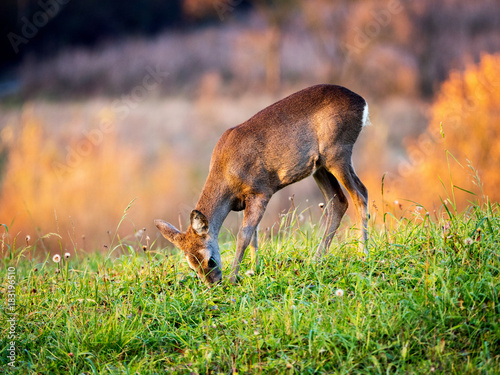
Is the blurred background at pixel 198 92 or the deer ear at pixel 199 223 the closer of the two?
the deer ear at pixel 199 223

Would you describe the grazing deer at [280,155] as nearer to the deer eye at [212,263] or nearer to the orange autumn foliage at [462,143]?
the deer eye at [212,263]

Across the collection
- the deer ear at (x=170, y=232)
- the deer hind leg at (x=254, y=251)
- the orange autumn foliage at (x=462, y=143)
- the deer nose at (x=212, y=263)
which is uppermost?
the deer ear at (x=170, y=232)

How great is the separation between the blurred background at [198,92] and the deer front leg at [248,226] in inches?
260

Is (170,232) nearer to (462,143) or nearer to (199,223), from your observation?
(199,223)

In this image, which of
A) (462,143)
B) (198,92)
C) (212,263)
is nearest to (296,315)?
(212,263)

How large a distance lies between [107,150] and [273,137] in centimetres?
1061

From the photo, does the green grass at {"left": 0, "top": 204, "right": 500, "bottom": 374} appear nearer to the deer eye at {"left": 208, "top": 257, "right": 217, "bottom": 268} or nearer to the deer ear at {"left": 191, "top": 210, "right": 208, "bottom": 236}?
the deer eye at {"left": 208, "top": 257, "right": 217, "bottom": 268}

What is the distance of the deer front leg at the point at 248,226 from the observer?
5.39 meters

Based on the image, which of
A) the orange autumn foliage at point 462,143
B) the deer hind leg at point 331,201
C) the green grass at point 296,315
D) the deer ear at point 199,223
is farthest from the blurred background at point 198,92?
the green grass at point 296,315

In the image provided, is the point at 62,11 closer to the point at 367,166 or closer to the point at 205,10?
the point at 205,10

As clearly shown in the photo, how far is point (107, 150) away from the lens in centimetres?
1546

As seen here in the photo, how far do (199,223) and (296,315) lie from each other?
1.58m

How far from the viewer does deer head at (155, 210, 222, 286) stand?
5.24 meters

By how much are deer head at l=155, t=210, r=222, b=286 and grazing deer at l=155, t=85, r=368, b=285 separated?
23 mm
